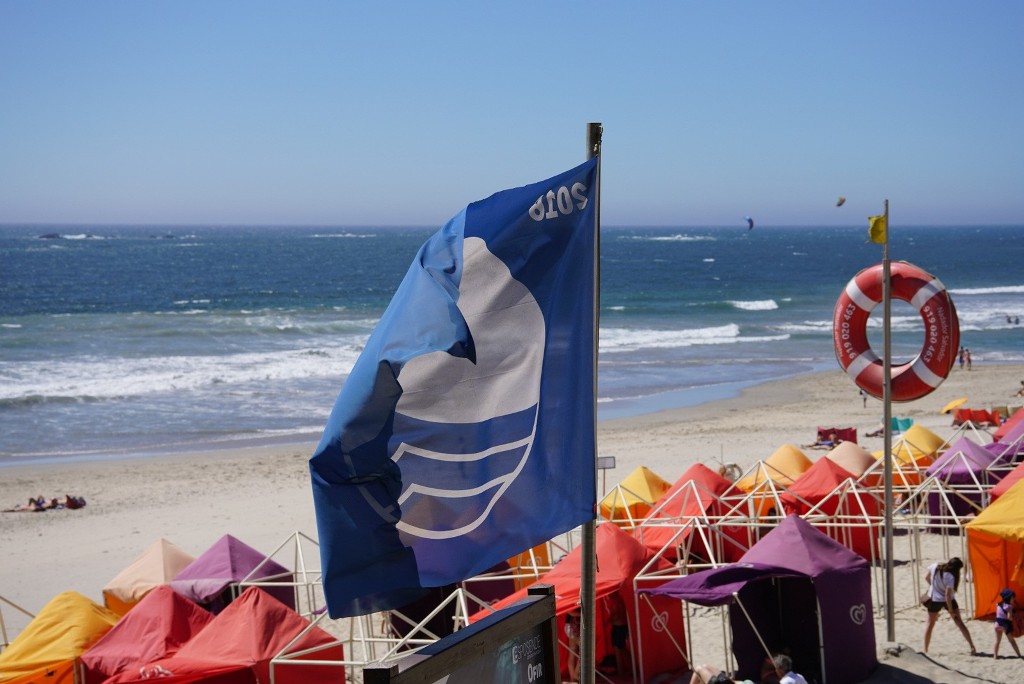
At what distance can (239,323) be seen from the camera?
56.2 m

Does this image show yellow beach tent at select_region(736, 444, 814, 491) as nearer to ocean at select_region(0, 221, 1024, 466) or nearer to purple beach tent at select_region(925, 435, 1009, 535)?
purple beach tent at select_region(925, 435, 1009, 535)

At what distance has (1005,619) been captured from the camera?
996cm

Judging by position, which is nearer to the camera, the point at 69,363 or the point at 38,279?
the point at 69,363


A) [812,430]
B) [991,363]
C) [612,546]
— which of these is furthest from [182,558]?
[991,363]

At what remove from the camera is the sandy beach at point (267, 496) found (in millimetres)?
11102

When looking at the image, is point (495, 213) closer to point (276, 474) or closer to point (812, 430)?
point (276, 474)

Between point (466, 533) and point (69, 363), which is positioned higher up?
point (466, 533)

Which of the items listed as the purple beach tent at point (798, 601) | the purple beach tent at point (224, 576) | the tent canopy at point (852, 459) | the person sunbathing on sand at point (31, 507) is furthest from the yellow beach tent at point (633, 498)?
the person sunbathing on sand at point (31, 507)

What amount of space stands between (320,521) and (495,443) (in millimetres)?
788

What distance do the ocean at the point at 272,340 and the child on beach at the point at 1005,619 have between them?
20.0 metres

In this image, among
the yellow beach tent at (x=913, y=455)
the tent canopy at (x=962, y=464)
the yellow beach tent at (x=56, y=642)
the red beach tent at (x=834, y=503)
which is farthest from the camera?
the yellow beach tent at (x=913, y=455)

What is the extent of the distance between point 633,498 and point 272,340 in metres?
37.1

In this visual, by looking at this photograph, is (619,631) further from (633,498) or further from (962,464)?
(962,464)

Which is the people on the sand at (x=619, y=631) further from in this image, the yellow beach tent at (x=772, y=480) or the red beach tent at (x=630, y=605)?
the yellow beach tent at (x=772, y=480)
